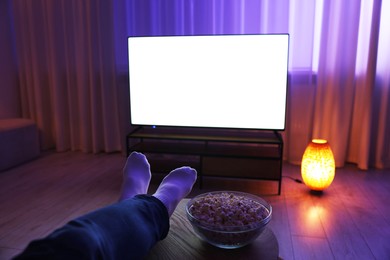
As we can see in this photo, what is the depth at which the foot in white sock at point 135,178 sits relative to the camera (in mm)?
1078

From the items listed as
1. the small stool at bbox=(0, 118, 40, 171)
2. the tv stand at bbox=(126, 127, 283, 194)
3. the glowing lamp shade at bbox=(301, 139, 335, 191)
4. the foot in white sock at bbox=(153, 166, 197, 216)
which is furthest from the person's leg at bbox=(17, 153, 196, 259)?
the small stool at bbox=(0, 118, 40, 171)

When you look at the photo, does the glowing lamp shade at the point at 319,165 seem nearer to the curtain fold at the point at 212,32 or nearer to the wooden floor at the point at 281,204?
the wooden floor at the point at 281,204

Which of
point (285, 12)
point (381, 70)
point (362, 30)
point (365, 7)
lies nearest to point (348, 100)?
point (381, 70)

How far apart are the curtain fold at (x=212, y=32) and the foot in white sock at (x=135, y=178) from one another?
170 cm

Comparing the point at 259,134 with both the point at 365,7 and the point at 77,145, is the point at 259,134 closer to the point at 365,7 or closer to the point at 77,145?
the point at 365,7

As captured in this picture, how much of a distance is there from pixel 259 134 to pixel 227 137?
29 centimetres

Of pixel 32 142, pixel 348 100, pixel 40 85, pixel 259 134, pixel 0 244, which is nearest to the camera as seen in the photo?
pixel 0 244

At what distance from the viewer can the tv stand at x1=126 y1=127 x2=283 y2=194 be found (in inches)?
82.8

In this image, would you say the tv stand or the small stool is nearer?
the tv stand

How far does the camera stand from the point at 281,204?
1.92 m

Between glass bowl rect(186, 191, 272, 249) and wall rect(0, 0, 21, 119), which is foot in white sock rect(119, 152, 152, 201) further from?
wall rect(0, 0, 21, 119)

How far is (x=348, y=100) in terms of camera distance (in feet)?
8.37

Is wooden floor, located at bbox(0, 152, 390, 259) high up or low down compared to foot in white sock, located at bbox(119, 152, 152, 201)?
down

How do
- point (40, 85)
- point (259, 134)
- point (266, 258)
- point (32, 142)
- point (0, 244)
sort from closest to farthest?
point (266, 258), point (0, 244), point (259, 134), point (32, 142), point (40, 85)
